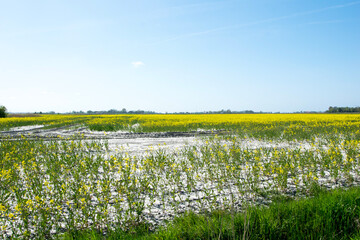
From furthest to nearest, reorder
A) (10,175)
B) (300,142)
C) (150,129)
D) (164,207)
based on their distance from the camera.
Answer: (150,129) < (300,142) < (10,175) < (164,207)

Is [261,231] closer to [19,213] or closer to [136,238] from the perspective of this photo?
Result: [136,238]

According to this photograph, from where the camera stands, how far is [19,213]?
4805mm

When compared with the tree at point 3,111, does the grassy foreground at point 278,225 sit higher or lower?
lower

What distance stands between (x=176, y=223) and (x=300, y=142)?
38.4ft

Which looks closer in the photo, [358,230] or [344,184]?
[358,230]

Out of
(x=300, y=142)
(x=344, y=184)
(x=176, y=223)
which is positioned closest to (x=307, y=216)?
(x=176, y=223)

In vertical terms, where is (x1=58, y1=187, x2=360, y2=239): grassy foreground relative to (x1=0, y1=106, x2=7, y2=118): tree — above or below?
below

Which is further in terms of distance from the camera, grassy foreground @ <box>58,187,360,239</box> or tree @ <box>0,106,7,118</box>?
tree @ <box>0,106,7,118</box>

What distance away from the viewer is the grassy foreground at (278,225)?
3486mm

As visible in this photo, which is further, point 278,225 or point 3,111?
point 3,111

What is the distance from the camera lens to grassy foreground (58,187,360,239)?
3.49 m

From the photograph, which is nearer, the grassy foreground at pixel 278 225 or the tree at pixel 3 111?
the grassy foreground at pixel 278 225

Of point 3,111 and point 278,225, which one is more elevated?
point 3,111

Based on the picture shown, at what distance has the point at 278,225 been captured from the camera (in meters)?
3.69
